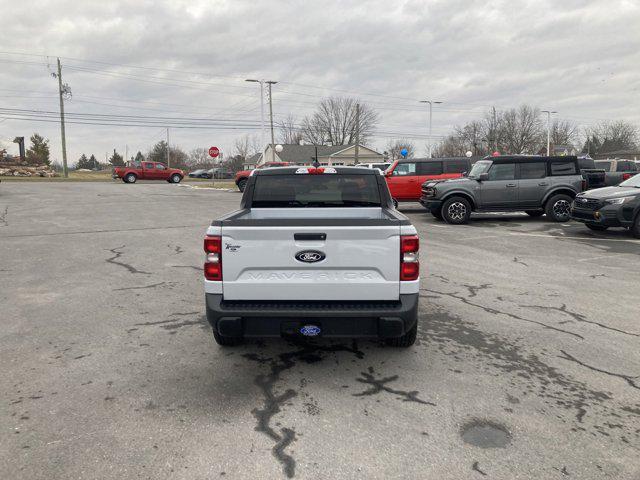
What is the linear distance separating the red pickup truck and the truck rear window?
127 feet

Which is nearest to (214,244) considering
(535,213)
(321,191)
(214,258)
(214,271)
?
(214,258)

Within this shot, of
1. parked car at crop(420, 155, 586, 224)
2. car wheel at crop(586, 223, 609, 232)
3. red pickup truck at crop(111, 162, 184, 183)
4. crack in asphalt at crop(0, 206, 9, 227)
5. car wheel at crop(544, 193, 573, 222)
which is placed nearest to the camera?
car wheel at crop(586, 223, 609, 232)

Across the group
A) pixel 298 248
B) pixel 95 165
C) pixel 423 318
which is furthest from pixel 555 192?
pixel 95 165

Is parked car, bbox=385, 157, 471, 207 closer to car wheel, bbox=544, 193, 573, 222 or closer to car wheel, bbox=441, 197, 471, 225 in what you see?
car wheel, bbox=441, 197, 471, 225

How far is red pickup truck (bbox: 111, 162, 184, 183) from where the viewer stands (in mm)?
39969

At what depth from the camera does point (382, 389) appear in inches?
142

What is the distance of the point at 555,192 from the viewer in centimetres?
1389

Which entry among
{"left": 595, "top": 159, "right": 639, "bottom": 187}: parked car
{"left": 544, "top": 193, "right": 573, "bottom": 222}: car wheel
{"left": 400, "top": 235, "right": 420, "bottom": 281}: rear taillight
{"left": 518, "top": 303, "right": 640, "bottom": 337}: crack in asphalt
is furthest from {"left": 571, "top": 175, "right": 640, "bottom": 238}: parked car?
{"left": 595, "top": 159, "right": 639, "bottom": 187}: parked car

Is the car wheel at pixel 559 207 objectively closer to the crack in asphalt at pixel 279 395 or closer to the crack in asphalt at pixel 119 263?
the crack in asphalt at pixel 279 395

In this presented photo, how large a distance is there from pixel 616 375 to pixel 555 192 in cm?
1132

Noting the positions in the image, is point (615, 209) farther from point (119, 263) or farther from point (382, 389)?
point (119, 263)

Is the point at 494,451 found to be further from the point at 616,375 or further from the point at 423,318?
the point at 423,318

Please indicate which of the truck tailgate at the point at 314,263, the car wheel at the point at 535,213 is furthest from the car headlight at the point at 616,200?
the truck tailgate at the point at 314,263

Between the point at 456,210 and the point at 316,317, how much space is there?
435 inches
